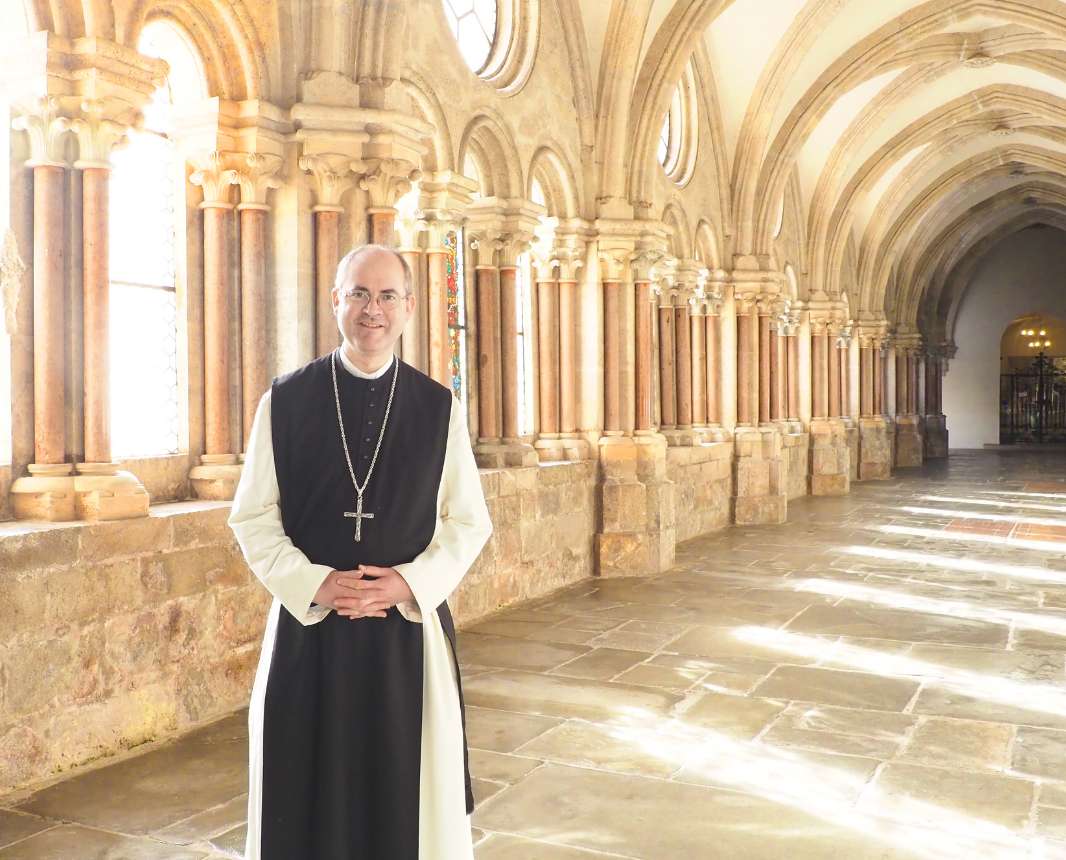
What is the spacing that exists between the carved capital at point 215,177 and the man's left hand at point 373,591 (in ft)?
12.1

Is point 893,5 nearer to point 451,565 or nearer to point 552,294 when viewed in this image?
point 552,294

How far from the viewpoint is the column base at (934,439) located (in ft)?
89.1

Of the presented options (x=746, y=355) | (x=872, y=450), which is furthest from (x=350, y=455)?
(x=872, y=450)

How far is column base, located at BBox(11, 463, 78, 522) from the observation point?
457 centimetres

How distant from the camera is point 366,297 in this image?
2588 mm

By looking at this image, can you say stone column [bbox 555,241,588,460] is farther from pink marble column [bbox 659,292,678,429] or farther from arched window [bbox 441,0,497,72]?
pink marble column [bbox 659,292,678,429]

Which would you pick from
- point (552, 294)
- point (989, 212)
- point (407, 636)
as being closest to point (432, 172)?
point (552, 294)

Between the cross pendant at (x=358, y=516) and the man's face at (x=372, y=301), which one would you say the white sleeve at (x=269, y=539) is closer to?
the cross pendant at (x=358, y=516)

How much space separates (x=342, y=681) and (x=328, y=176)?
3.91m

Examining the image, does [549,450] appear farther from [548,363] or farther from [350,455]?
[350,455]

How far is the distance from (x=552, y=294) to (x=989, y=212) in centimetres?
1886

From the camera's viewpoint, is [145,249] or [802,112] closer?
[145,249]

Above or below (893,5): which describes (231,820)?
below

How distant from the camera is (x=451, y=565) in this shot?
8.66ft
